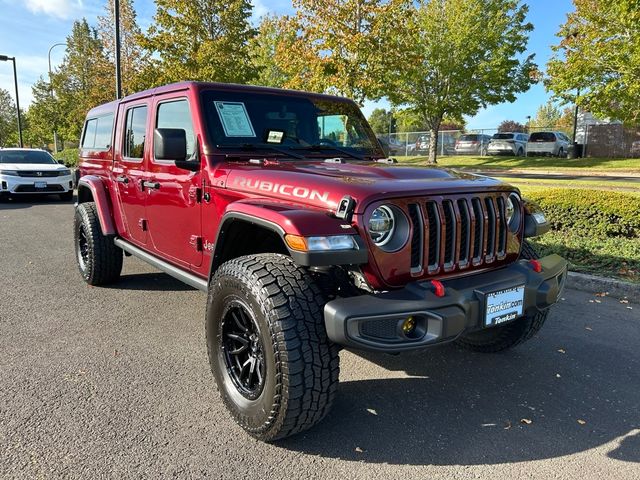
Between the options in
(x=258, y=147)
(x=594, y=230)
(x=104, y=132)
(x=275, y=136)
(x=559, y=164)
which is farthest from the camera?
(x=559, y=164)

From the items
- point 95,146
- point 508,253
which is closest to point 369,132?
point 508,253

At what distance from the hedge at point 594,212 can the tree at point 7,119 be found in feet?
187

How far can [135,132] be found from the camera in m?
4.45

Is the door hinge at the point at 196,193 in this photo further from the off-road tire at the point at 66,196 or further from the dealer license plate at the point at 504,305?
the off-road tire at the point at 66,196

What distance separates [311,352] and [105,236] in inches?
139

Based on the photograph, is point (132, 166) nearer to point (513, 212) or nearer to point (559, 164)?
point (513, 212)

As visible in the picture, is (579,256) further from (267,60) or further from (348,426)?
(267,60)

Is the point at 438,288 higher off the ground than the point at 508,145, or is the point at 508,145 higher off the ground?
the point at 508,145

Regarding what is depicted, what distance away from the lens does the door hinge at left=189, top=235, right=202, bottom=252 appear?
348 centimetres

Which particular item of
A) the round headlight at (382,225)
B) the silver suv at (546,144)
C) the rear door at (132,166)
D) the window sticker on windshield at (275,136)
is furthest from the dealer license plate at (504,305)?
the silver suv at (546,144)

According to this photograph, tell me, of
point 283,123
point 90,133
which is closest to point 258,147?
point 283,123

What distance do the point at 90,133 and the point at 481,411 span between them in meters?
5.08

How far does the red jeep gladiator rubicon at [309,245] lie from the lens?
2.35 meters

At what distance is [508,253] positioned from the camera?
3.12m
